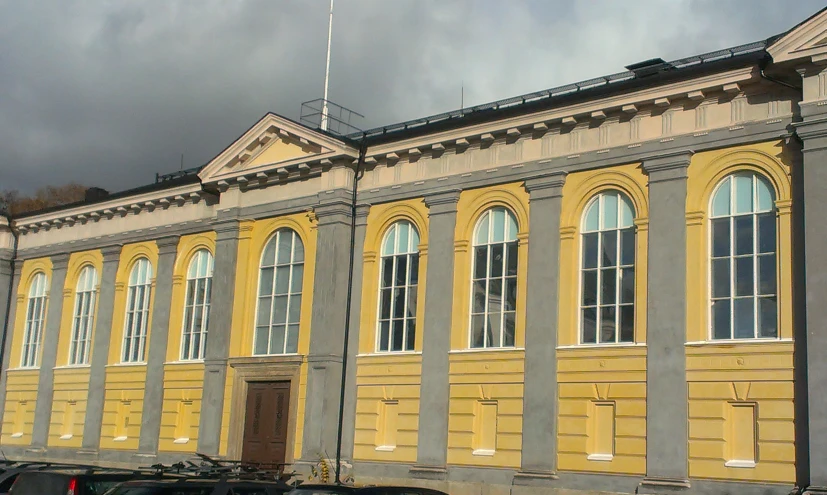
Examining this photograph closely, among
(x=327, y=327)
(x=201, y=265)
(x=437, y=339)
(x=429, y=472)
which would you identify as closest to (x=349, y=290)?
(x=327, y=327)

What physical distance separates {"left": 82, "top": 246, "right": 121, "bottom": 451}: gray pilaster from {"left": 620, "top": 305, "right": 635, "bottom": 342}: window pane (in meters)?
19.6

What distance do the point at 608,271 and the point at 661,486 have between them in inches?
196

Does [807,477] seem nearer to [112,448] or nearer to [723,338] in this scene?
[723,338]

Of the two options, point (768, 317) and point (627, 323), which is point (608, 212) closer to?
point (627, 323)

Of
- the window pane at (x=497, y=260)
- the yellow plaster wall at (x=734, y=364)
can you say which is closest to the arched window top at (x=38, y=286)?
the window pane at (x=497, y=260)

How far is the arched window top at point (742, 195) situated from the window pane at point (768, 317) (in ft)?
6.34

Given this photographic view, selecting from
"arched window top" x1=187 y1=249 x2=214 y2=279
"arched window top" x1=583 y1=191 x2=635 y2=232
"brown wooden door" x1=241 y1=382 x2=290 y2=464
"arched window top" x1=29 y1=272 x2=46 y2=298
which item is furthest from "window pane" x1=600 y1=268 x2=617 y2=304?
"arched window top" x1=29 y1=272 x2=46 y2=298

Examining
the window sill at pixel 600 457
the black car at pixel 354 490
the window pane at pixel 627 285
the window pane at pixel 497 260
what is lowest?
the black car at pixel 354 490

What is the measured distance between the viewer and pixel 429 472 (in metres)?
25.2

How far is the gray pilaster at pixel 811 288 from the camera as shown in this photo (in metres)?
19.2

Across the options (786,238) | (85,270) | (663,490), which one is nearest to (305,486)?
(663,490)

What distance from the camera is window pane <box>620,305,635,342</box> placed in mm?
22625

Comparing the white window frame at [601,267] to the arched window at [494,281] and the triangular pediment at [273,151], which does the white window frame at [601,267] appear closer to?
the arched window at [494,281]

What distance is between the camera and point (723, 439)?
2069 cm
